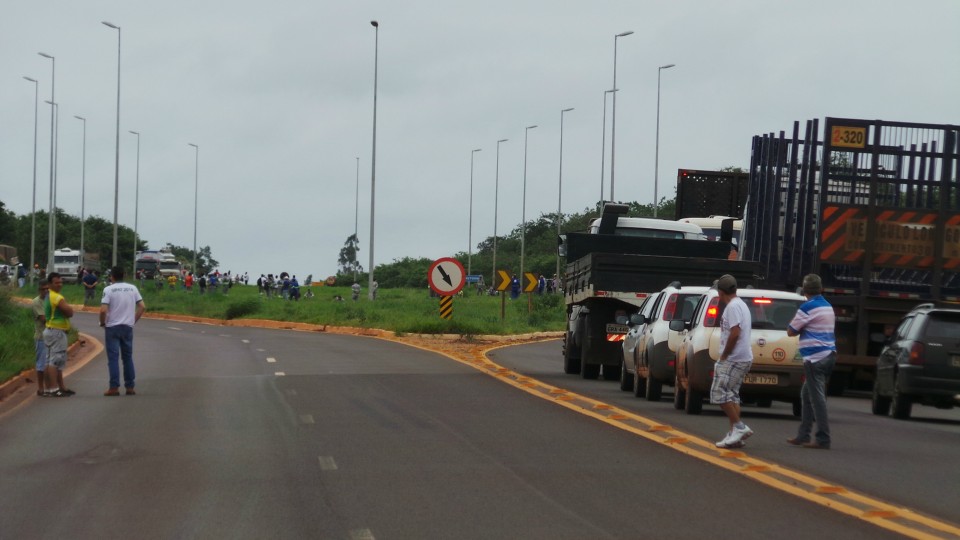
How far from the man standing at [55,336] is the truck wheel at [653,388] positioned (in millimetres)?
7959

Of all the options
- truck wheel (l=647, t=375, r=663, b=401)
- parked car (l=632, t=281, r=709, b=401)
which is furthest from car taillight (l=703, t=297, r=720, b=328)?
truck wheel (l=647, t=375, r=663, b=401)

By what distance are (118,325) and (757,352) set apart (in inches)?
337

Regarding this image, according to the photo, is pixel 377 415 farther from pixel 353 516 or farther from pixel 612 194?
pixel 612 194

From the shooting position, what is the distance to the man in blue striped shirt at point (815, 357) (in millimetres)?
13969

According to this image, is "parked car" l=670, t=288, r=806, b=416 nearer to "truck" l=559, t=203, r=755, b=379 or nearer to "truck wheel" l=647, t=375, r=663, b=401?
"truck wheel" l=647, t=375, r=663, b=401

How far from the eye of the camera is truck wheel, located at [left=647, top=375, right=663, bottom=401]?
64.6 ft

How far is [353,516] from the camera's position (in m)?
9.26

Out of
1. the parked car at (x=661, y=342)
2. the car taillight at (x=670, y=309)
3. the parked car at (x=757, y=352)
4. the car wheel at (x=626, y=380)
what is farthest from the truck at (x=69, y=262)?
the parked car at (x=757, y=352)

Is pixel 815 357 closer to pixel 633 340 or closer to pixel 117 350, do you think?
pixel 633 340

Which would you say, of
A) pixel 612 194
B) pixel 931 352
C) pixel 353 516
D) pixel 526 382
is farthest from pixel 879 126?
pixel 612 194

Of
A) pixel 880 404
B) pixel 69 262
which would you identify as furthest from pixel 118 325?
pixel 69 262

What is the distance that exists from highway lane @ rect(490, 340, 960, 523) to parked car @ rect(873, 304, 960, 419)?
35cm

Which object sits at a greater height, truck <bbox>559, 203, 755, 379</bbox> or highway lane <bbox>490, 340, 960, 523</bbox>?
truck <bbox>559, 203, 755, 379</bbox>

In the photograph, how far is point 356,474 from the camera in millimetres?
11266
